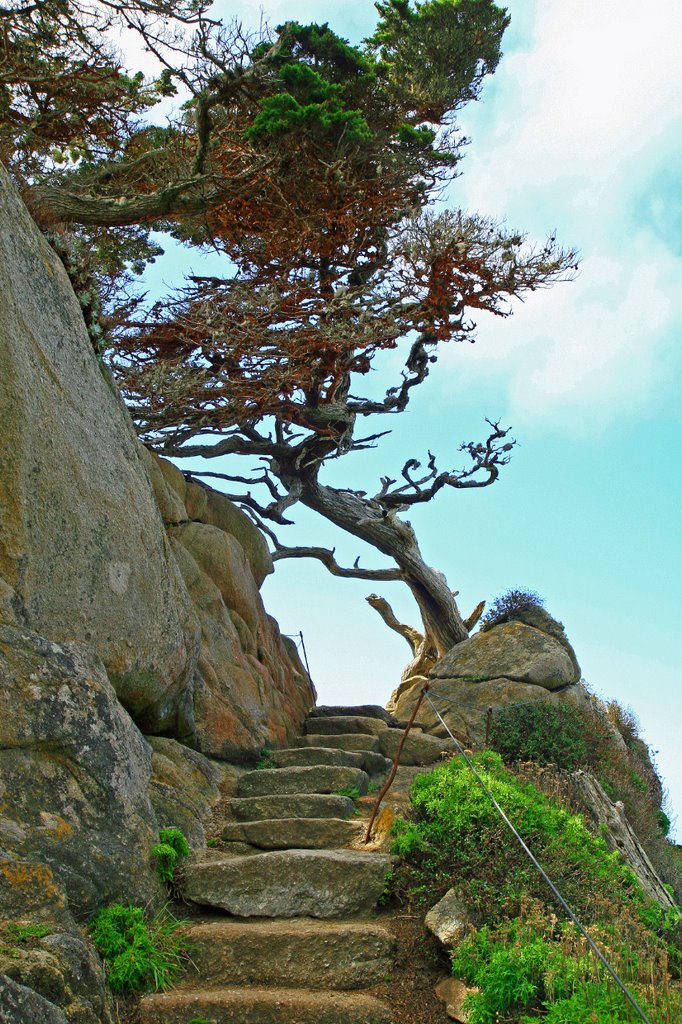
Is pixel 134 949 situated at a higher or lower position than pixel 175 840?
lower

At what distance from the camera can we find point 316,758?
12836mm

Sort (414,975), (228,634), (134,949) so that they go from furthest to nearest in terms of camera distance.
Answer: (228,634)
(414,975)
(134,949)

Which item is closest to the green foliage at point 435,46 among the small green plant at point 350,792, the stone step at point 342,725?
the stone step at point 342,725

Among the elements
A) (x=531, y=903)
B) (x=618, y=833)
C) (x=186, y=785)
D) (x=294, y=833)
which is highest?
(x=618, y=833)

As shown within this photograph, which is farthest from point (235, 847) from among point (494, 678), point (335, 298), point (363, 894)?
point (335, 298)

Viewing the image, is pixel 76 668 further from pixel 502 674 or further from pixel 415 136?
pixel 415 136

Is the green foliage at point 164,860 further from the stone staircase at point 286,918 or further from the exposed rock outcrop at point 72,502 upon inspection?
the exposed rock outcrop at point 72,502

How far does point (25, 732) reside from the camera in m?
7.50

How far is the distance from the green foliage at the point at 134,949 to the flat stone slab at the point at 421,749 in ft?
22.1

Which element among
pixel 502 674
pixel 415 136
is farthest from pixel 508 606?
pixel 415 136

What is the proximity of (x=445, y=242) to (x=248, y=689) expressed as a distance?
28.0 ft

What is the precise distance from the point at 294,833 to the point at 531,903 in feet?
10.3

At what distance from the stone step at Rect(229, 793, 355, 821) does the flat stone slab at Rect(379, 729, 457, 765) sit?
351 centimetres

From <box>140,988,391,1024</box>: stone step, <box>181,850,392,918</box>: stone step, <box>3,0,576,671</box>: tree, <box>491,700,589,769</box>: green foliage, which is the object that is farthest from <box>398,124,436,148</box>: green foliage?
<box>140,988,391,1024</box>: stone step
